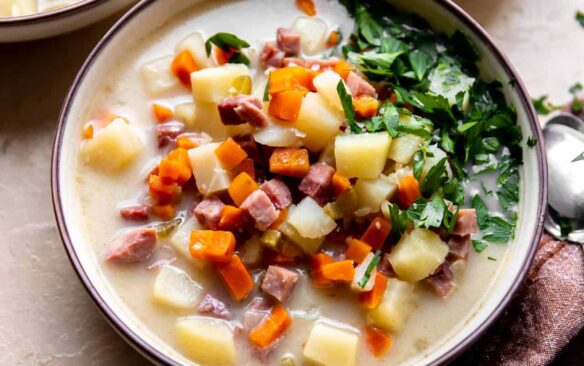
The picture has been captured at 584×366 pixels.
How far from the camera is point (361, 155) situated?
115 inches

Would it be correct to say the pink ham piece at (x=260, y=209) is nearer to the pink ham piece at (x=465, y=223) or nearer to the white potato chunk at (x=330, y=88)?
the white potato chunk at (x=330, y=88)

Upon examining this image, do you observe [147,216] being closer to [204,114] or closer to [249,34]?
[204,114]

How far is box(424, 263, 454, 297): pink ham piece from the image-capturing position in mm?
2977

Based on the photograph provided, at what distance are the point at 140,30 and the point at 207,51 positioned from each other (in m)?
0.31

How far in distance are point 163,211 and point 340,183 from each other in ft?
2.26

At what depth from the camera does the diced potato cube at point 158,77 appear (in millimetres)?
3303

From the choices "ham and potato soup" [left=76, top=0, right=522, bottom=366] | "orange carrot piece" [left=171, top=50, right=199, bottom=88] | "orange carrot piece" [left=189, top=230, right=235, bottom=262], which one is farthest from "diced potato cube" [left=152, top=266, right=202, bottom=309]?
"orange carrot piece" [left=171, top=50, right=199, bottom=88]

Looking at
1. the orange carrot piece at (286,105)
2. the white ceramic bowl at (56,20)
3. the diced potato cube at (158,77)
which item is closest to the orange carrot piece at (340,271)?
the orange carrot piece at (286,105)

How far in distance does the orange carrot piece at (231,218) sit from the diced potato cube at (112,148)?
0.49 m

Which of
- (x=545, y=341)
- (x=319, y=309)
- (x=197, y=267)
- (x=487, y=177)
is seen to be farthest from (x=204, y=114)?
(x=545, y=341)

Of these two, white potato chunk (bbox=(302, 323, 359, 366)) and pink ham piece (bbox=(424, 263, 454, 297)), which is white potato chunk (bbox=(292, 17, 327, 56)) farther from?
white potato chunk (bbox=(302, 323, 359, 366))

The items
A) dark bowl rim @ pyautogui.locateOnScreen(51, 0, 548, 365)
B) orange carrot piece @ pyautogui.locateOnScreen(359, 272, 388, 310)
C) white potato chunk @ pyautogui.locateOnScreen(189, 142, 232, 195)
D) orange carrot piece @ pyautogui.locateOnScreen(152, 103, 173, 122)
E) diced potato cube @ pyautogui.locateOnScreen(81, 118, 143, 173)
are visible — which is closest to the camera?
dark bowl rim @ pyautogui.locateOnScreen(51, 0, 548, 365)

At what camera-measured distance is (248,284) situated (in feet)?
9.61

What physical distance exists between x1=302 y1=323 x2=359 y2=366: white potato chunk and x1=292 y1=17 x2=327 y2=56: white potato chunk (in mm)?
1234
